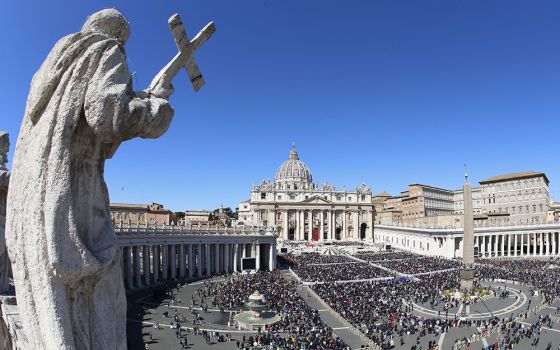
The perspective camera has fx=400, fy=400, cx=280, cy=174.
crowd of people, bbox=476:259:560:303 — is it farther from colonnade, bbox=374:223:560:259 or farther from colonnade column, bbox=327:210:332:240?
colonnade column, bbox=327:210:332:240

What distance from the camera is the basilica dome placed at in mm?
A: 131250

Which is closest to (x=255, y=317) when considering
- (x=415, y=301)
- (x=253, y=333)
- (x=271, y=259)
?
(x=253, y=333)

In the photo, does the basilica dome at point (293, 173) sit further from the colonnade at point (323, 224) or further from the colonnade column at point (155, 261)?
the colonnade column at point (155, 261)

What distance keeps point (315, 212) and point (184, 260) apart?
6899 centimetres

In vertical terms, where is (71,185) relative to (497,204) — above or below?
above

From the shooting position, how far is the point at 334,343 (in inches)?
800

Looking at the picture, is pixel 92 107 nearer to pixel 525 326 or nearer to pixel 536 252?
pixel 525 326

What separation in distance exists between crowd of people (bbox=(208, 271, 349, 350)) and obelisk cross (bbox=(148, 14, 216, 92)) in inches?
712

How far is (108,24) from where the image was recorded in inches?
149

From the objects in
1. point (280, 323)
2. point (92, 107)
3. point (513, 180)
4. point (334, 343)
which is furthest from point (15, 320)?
point (513, 180)

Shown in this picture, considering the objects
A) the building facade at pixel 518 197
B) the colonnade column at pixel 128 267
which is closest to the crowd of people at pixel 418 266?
the colonnade column at pixel 128 267

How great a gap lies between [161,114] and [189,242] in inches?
1658

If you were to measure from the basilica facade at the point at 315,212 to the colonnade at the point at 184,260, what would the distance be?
5318 cm

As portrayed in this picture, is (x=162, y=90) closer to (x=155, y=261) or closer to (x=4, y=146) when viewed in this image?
(x=4, y=146)
